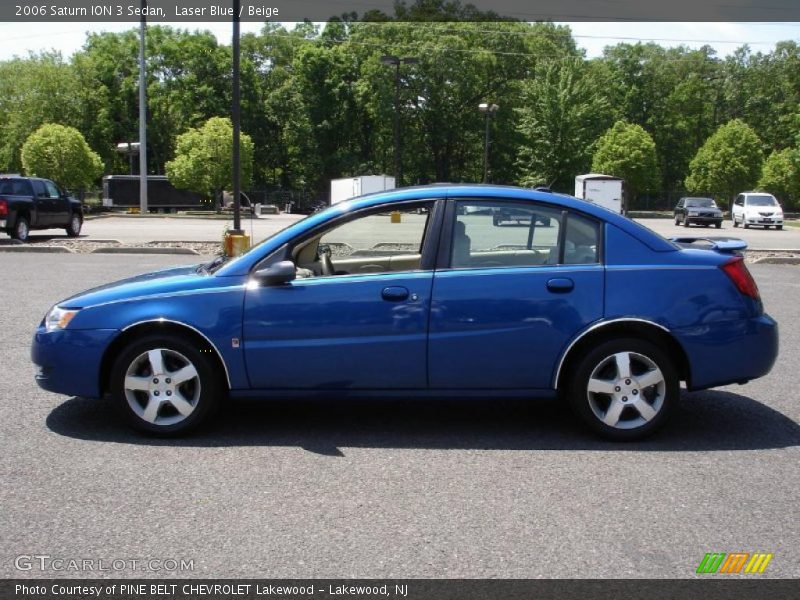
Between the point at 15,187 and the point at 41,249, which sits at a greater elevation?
the point at 15,187

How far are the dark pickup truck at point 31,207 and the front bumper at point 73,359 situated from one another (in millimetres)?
17641

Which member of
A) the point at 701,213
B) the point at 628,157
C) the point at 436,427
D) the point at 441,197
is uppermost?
the point at 628,157

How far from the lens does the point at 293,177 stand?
7750 centimetres

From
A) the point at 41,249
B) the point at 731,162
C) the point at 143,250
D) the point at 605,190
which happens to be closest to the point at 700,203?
the point at 605,190

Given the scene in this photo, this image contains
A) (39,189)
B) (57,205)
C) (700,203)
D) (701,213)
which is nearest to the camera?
(39,189)

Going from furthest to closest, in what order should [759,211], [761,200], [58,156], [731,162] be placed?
[731,162], [58,156], [761,200], [759,211]

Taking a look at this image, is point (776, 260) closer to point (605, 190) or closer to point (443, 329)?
point (443, 329)

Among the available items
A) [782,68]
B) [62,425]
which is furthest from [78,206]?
[782,68]

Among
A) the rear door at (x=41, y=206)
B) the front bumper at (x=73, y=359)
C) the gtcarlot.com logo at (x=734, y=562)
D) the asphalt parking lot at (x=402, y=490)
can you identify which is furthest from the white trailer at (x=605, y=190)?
the gtcarlot.com logo at (x=734, y=562)

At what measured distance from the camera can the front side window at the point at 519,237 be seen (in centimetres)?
548

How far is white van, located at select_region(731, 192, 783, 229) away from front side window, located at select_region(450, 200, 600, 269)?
124 feet

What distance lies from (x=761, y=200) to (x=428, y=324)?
39652 mm

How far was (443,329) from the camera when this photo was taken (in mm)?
5324

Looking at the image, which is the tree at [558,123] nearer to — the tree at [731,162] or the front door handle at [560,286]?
the tree at [731,162]
